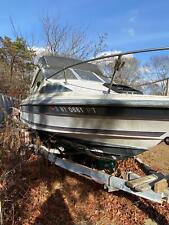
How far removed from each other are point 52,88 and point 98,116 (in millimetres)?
1488

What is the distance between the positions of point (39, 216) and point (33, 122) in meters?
2.06

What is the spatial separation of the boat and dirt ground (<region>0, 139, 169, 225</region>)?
593 millimetres

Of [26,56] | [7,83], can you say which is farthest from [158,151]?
[26,56]

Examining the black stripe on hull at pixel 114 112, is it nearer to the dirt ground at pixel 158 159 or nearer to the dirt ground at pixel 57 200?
the dirt ground at pixel 57 200

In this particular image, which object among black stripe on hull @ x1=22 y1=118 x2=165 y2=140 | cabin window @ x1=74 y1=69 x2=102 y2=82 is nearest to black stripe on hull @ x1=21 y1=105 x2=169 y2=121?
black stripe on hull @ x1=22 y1=118 x2=165 y2=140

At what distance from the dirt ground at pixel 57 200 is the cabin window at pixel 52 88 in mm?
1146

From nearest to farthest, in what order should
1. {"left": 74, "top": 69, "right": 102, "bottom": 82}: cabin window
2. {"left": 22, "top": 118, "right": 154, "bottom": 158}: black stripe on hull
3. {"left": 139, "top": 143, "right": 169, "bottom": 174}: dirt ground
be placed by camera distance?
{"left": 22, "top": 118, "right": 154, "bottom": 158}: black stripe on hull < {"left": 74, "top": 69, "right": 102, "bottom": 82}: cabin window < {"left": 139, "top": 143, "right": 169, "bottom": 174}: dirt ground

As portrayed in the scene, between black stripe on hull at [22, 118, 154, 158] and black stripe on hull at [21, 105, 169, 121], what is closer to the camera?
black stripe on hull at [21, 105, 169, 121]

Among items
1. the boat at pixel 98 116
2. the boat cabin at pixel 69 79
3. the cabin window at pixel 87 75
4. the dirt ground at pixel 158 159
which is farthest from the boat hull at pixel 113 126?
the dirt ground at pixel 158 159

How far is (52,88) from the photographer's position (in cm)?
532

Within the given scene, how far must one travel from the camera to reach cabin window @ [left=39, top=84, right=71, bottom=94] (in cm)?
498

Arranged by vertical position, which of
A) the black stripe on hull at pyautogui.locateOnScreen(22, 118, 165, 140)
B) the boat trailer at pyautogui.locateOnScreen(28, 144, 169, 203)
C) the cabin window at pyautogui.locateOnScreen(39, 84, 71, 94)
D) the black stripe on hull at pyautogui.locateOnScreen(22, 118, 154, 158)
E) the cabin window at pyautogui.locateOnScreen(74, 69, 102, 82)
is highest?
the cabin window at pyautogui.locateOnScreen(74, 69, 102, 82)

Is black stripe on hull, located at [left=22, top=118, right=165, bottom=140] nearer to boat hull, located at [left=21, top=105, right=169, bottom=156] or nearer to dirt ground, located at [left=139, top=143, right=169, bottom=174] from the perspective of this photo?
boat hull, located at [left=21, top=105, right=169, bottom=156]

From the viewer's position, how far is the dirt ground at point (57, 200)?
4160mm
